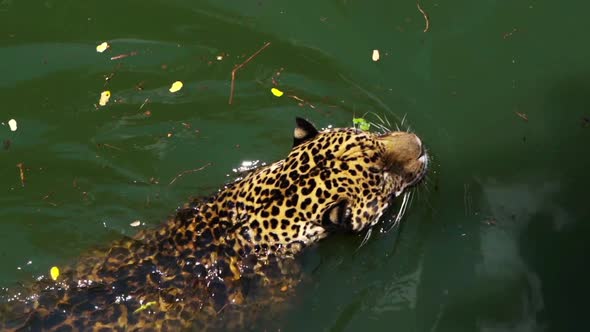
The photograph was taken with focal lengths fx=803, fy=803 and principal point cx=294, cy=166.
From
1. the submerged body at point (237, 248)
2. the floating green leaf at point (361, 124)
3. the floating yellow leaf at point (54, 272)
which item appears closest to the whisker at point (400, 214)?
the submerged body at point (237, 248)

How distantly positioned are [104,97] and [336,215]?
3407 millimetres

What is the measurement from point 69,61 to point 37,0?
915 mm

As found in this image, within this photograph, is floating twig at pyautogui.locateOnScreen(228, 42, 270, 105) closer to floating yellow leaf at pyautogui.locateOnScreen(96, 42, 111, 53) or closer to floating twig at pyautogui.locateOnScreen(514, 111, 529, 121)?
floating yellow leaf at pyautogui.locateOnScreen(96, 42, 111, 53)

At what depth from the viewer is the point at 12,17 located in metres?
9.33

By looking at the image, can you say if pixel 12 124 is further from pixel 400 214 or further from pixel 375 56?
pixel 400 214

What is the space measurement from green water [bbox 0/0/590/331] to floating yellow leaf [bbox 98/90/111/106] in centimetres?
6

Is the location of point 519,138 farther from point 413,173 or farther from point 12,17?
point 12,17

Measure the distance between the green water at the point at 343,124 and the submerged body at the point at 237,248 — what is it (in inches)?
21.8

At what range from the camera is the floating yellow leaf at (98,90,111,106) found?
9.02 meters

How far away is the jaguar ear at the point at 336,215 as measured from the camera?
23.2ft

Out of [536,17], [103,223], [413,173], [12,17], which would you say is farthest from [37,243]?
[536,17]

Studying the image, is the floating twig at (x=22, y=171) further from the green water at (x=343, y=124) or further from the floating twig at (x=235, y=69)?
the floating twig at (x=235, y=69)

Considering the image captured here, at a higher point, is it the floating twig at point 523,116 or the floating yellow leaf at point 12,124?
the floating twig at point 523,116

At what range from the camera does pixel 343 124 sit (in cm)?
902
